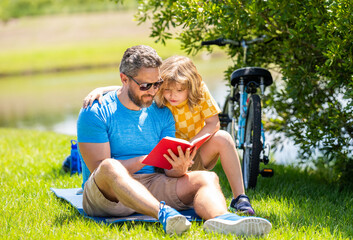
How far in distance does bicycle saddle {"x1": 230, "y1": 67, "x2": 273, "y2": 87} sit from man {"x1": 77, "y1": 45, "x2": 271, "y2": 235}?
40.7 inches

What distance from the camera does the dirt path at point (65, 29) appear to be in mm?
36853

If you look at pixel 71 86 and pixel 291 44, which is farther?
pixel 71 86

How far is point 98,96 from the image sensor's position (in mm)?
3666

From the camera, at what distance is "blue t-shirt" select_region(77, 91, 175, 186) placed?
3.51 metres

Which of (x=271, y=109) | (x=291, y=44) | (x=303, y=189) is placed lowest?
(x=303, y=189)

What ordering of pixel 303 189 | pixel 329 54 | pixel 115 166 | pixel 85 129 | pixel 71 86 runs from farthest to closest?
pixel 71 86 → pixel 303 189 → pixel 329 54 → pixel 85 129 → pixel 115 166

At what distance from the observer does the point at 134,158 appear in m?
3.54

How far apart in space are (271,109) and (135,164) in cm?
316

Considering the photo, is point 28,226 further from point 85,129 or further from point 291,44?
point 291,44

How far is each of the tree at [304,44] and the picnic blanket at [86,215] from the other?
1699mm

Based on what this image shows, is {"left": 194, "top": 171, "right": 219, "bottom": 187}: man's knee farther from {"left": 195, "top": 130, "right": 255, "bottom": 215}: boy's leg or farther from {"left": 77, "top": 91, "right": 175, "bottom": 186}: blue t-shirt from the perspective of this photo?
{"left": 77, "top": 91, "right": 175, "bottom": 186}: blue t-shirt

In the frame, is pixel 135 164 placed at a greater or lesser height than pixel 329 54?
lesser

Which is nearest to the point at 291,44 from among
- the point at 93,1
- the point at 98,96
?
the point at 98,96

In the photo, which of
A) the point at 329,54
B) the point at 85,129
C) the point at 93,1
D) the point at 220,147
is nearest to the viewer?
the point at 85,129
